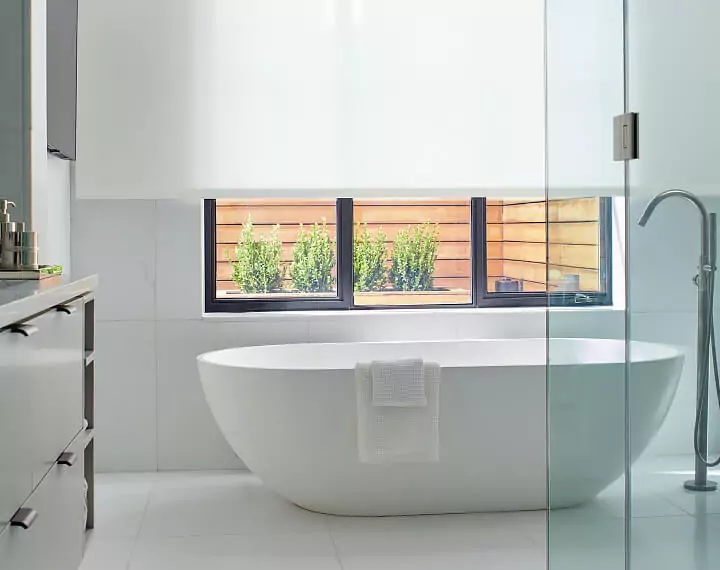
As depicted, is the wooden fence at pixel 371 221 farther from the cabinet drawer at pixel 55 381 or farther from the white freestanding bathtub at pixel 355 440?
the cabinet drawer at pixel 55 381

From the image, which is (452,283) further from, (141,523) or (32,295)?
(32,295)

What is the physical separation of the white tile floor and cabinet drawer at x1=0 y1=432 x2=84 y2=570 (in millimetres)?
537

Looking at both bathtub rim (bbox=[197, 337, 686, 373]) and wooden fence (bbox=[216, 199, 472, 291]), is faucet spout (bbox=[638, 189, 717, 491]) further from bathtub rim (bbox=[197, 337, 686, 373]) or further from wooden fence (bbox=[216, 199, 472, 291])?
wooden fence (bbox=[216, 199, 472, 291])

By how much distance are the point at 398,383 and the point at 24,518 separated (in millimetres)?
1902

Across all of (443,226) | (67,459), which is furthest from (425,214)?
(67,459)

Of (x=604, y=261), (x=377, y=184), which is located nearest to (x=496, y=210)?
(x=377, y=184)

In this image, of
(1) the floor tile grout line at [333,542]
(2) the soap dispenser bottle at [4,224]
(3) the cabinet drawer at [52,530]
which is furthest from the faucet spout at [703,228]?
(1) the floor tile grout line at [333,542]

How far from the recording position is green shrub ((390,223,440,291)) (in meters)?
4.89

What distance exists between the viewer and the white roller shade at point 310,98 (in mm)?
4270

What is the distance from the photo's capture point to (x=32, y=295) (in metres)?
1.88

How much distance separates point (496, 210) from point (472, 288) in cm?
49

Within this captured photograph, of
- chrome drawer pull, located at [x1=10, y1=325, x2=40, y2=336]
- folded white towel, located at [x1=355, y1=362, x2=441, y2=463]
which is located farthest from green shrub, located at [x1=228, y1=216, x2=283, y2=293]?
chrome drawer pull, located at [x1=10, y1=325, x2=40, y2=336]

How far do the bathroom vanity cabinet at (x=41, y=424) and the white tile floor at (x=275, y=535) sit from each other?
21.7 inches

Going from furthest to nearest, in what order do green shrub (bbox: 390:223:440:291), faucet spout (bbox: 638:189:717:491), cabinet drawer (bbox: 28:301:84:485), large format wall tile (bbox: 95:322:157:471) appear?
1. green shrub (bbox: 390:223:440:291)
2. large format wall tile (bbox: 95:322:157:471)
3. cabinet drawer (bbox: 28:301:84:485)
4. faucet spout (bbox: 638:189:717:491)
